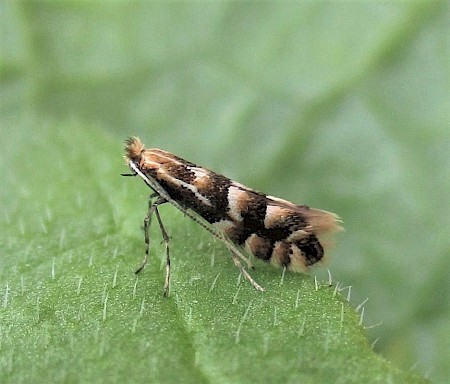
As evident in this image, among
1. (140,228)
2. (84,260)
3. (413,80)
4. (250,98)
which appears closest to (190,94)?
(250,98)

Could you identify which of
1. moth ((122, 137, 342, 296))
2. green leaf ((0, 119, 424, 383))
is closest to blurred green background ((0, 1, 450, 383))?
green leaf ((0, 119, 424, 383))

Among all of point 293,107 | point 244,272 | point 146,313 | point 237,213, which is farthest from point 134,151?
point 293,107

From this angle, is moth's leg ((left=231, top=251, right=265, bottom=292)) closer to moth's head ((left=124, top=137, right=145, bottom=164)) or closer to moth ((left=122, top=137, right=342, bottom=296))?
moth ((left=122, top=137, right=342, bottom=296))

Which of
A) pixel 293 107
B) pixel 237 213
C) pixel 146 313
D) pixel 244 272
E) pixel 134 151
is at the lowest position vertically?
pixel 146 313

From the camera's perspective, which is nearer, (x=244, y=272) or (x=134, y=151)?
(x=244, y=272)

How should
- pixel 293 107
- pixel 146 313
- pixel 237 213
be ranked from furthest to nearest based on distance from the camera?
pixel 293 107
pixel 237 213
pixel 146 313

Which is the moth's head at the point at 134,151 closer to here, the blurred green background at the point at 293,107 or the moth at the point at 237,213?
the moth at the point at 237,213

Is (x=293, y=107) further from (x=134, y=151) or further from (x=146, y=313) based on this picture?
(x=146, y=313)
